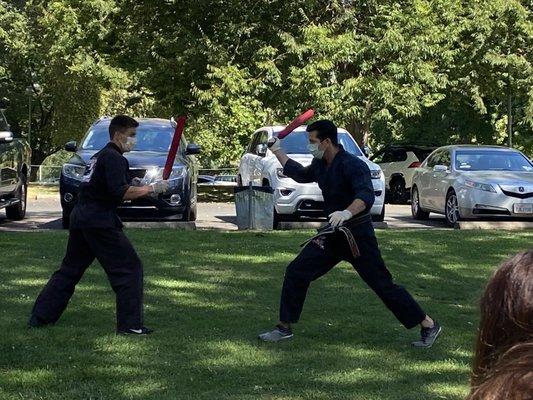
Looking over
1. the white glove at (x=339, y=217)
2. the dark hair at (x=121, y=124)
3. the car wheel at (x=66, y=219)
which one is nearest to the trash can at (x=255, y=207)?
the car wheel at (x=66, y=219)

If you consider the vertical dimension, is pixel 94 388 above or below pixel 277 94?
below

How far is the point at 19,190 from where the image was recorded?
17.7m

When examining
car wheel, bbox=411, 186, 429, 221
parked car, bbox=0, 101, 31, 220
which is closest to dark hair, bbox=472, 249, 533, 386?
parked car, bbox=0, 101, 31, 220

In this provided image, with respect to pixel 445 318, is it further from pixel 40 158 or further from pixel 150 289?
pixel 40 158

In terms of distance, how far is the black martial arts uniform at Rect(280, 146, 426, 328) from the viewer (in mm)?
7352

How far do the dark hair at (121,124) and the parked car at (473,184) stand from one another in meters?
10.7

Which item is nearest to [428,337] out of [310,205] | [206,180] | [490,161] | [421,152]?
[310,205]

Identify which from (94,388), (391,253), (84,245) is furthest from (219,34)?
(94,388)

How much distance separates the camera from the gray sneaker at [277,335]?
7.51 m

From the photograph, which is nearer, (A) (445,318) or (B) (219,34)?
(A) (445,318)

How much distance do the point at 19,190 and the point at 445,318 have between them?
35.1 feet

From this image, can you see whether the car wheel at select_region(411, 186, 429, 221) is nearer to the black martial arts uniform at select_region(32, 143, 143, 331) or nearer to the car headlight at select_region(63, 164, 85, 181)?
the car headlight at select_region(63, 164, 85, 181)

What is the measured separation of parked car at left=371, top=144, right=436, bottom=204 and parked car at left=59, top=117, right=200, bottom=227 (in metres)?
11.4

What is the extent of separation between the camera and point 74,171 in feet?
51.2
